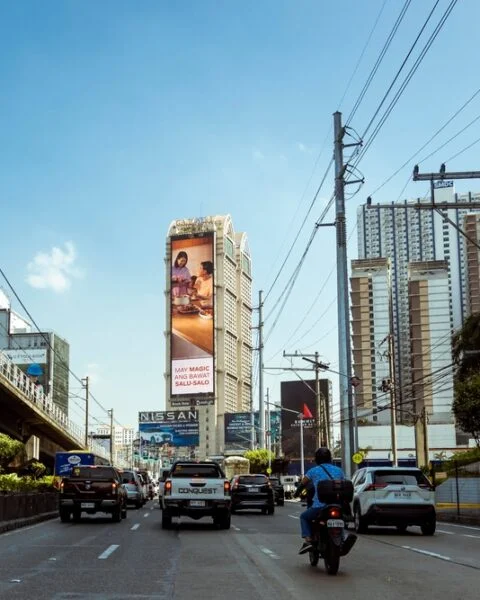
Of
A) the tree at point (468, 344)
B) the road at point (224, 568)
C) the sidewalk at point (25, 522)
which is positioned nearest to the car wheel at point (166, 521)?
the road at point (224, 568)

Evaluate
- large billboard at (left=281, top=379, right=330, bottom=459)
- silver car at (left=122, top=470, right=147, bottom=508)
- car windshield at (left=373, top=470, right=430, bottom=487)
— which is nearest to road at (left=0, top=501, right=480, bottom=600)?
car windshield at (left=373, top=470, right=430, bottom=487)

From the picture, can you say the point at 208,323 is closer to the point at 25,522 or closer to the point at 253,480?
the point at 253,480

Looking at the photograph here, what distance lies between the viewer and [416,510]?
20078 millimetres

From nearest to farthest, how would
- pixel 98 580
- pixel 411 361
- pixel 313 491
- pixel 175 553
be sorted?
1. pixel 98 580
2. pixel 313 491
3. pixel 175 553
4. pixel 411 361

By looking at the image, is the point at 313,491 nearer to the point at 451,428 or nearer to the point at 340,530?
the point at 340,530

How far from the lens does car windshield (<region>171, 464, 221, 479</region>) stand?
23.2 metres

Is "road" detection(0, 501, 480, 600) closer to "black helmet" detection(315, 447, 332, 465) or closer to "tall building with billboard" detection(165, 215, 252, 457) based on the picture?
"black helmet" detection(315, 447, 332, 465)

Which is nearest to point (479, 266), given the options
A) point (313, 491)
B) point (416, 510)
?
point (416, 510)

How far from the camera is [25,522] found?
2492 cm

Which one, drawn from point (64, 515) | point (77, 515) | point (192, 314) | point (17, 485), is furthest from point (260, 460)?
point (64, 515)

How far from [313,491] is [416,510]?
351 inches

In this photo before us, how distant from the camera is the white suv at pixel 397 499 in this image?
65.7ft

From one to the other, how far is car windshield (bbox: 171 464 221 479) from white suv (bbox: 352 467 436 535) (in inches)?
181

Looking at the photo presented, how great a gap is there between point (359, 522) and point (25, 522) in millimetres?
10213
